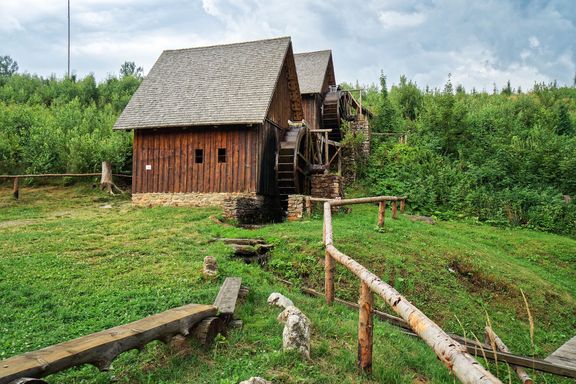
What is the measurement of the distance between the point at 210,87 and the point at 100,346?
590 inches

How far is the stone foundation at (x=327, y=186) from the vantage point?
16359 mm

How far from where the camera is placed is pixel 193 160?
16422 mm

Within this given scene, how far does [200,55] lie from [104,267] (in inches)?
562

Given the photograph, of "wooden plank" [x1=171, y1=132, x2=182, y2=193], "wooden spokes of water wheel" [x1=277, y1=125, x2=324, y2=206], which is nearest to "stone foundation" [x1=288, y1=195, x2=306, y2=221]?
"wooden spokes of water wheel" [x1=277, y1=125, x2=324, y2=206]

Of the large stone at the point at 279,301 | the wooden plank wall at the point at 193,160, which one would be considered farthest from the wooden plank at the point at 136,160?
the large stone at the point at 279,301

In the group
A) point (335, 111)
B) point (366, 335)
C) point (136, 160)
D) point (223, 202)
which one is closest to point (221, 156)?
point (223, 202)

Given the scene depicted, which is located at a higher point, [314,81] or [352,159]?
[314,81]

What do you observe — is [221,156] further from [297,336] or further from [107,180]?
[297,336]

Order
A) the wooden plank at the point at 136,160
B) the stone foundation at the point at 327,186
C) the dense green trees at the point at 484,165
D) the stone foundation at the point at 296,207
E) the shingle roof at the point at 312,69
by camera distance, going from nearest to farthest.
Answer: the stone foundation at the point at 296,207
the stone foundation at the point at 327,186
the wooden plank at the point at 136,160
the dense green trees at the point at 484,165
the shingle roof at the point at 312,69

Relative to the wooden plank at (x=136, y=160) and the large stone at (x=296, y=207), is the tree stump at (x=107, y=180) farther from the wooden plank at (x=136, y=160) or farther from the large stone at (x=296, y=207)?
the large stone at (x=296, y=207)

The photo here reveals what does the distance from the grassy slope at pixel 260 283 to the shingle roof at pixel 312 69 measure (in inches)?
452

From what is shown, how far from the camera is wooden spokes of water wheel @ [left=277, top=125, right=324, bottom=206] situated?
16.0 m

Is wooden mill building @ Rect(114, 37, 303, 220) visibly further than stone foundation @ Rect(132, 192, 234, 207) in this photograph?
No

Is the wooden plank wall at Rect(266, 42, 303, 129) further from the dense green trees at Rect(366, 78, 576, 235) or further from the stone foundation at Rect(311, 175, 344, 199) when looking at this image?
the dense green trees at Rect(366, 78, 576, 235)
